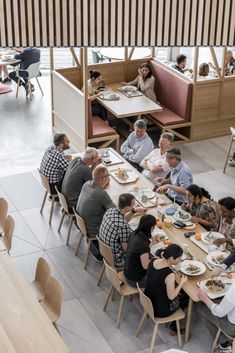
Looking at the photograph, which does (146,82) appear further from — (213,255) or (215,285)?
(215,285)

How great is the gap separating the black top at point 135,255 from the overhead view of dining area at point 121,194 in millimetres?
17

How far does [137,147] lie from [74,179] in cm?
159

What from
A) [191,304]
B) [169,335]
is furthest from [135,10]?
[169,335]

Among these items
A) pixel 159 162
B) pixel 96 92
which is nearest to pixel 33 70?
pixel 96 92

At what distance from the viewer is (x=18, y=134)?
1186cm

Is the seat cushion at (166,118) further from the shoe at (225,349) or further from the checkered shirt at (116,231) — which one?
the shoe at (225,349)

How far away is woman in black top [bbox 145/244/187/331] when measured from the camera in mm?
6051

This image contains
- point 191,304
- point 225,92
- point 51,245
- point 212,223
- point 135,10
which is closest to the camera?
point 135,10

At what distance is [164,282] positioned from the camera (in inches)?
240

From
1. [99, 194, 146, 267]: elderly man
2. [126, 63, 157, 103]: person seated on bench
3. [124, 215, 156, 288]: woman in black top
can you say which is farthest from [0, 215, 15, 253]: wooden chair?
[126, 63, 157, 103]: person seated on bench

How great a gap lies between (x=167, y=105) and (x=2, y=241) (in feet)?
17.4

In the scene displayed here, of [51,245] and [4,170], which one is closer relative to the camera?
[51,245]

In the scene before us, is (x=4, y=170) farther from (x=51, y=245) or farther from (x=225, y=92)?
(x=225, y=92)

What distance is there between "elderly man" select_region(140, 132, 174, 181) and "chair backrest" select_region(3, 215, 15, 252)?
2356 millimetres
